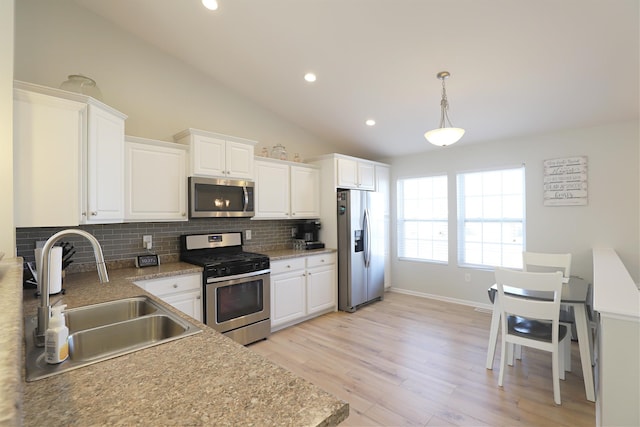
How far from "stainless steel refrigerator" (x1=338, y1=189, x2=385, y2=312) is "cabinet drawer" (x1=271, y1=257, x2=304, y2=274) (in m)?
0.70

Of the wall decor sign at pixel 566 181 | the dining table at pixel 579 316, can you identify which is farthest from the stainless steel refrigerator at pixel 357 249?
the wall decor sign at pixel 566 181

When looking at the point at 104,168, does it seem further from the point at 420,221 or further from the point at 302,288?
the point at 420,221

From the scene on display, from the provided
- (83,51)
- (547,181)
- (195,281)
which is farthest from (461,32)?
(83,51)

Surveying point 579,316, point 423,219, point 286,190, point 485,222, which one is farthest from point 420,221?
point 579,316

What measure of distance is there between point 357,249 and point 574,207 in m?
2.60

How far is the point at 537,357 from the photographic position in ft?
9.43

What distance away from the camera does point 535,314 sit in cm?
226

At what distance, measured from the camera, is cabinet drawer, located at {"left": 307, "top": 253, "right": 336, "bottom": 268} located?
389cm

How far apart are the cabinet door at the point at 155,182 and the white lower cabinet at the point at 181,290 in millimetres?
602

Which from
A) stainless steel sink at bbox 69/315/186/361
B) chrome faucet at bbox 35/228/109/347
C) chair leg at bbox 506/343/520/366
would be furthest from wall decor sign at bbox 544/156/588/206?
chrome faucet at bbox 35/228/109/347

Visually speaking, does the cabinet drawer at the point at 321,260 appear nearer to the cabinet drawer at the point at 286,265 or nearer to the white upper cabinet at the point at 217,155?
the cabinet drawer at the point at 286,265

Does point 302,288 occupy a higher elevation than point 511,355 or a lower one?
higher

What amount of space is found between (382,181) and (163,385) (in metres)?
4.51

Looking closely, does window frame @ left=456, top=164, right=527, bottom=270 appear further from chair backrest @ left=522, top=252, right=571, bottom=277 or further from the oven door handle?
the oven door handle
